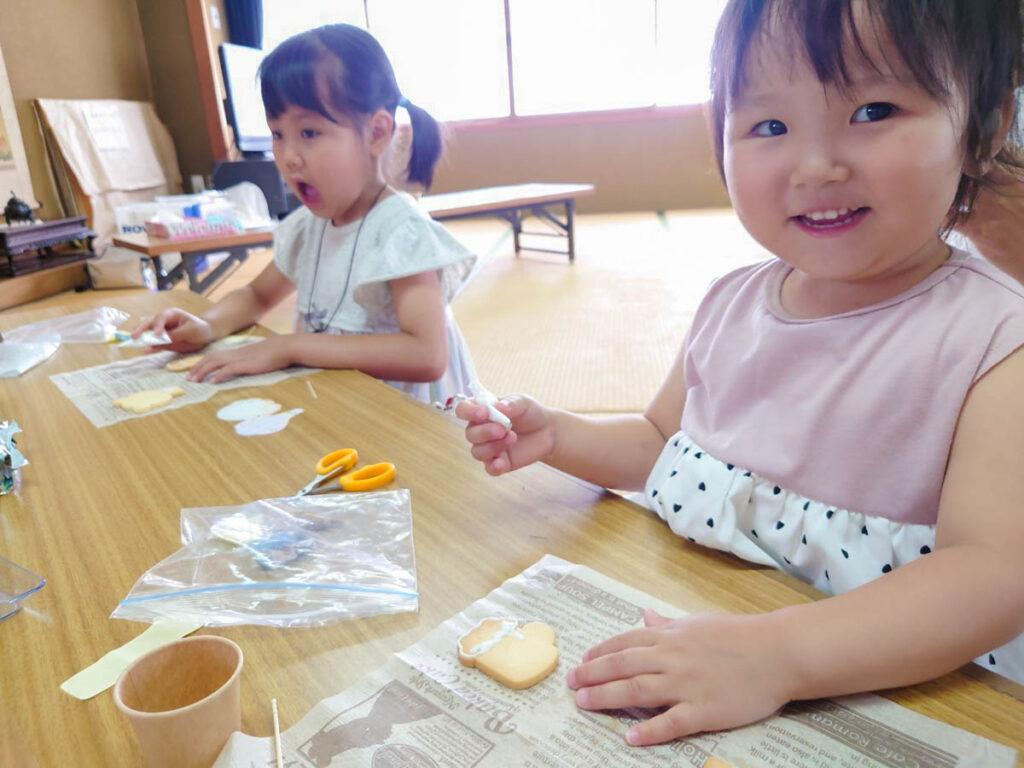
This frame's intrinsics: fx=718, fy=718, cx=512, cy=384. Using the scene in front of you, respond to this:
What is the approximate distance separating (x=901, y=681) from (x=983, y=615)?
6 cm

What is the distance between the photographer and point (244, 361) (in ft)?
3.21

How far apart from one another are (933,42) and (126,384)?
963 millimetres

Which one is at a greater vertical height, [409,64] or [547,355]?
[409,64]

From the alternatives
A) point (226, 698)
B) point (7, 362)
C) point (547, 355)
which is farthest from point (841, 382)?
point (547, 355)

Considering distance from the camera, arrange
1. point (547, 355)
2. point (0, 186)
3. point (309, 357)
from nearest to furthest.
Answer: point (309, 357) → point (547, 355) → point (0, 186)

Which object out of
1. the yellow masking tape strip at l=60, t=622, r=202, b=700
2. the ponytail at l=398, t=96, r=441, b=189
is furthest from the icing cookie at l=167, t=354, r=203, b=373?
the yellow masking tape strip at l=60, t=622, r=202, b=700

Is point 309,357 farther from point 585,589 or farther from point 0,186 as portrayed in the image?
point 0,186

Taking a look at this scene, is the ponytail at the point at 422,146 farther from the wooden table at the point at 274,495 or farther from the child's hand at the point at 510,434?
the child's hand at the point at 510,434

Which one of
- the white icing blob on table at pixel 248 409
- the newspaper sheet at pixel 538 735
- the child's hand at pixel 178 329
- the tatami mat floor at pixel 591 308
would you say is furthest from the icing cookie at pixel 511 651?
the tatami mat floor at pixel 591 308

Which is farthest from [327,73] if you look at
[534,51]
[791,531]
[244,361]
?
[534,51]

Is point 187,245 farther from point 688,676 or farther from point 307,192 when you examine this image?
point 688,676

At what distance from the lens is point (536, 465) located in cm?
66

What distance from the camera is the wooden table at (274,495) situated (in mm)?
394

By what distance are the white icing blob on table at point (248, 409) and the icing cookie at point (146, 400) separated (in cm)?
9
